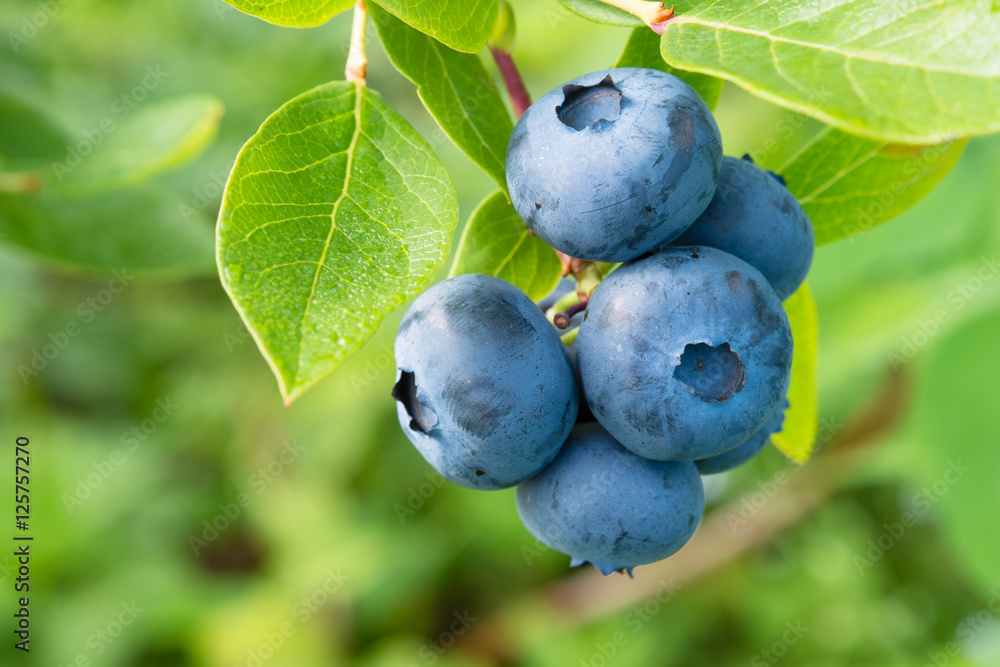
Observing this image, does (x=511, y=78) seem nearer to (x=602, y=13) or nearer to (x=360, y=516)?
(x=602, y=13)

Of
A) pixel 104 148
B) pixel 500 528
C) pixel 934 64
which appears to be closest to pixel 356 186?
pixel 934 64

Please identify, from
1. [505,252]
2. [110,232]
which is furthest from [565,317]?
[110,232]

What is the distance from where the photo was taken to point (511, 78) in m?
1.02

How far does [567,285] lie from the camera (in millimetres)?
1245

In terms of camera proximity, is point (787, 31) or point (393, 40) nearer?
point (787, 31)

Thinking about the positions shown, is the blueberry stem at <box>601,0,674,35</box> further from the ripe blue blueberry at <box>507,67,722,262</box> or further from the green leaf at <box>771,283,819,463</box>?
the green leaf at <box>771,283,819,463</box>

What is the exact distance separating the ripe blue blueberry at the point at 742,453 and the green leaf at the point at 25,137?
4.85 ft

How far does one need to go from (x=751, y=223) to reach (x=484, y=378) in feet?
1.21

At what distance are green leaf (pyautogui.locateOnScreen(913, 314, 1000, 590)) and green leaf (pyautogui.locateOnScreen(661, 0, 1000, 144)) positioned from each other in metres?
1.56

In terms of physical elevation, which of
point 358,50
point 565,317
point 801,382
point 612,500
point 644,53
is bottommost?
point 801,382

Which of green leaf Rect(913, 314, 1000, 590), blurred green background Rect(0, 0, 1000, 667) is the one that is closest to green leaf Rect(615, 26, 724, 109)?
green leaf Rect(913, 314, 1000, 590)

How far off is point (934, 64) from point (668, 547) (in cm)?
61

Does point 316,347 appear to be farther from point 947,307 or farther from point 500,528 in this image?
point 500,528

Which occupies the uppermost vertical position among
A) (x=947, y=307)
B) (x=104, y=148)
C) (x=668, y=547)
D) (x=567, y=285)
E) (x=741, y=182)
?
(x=104, y=148)
